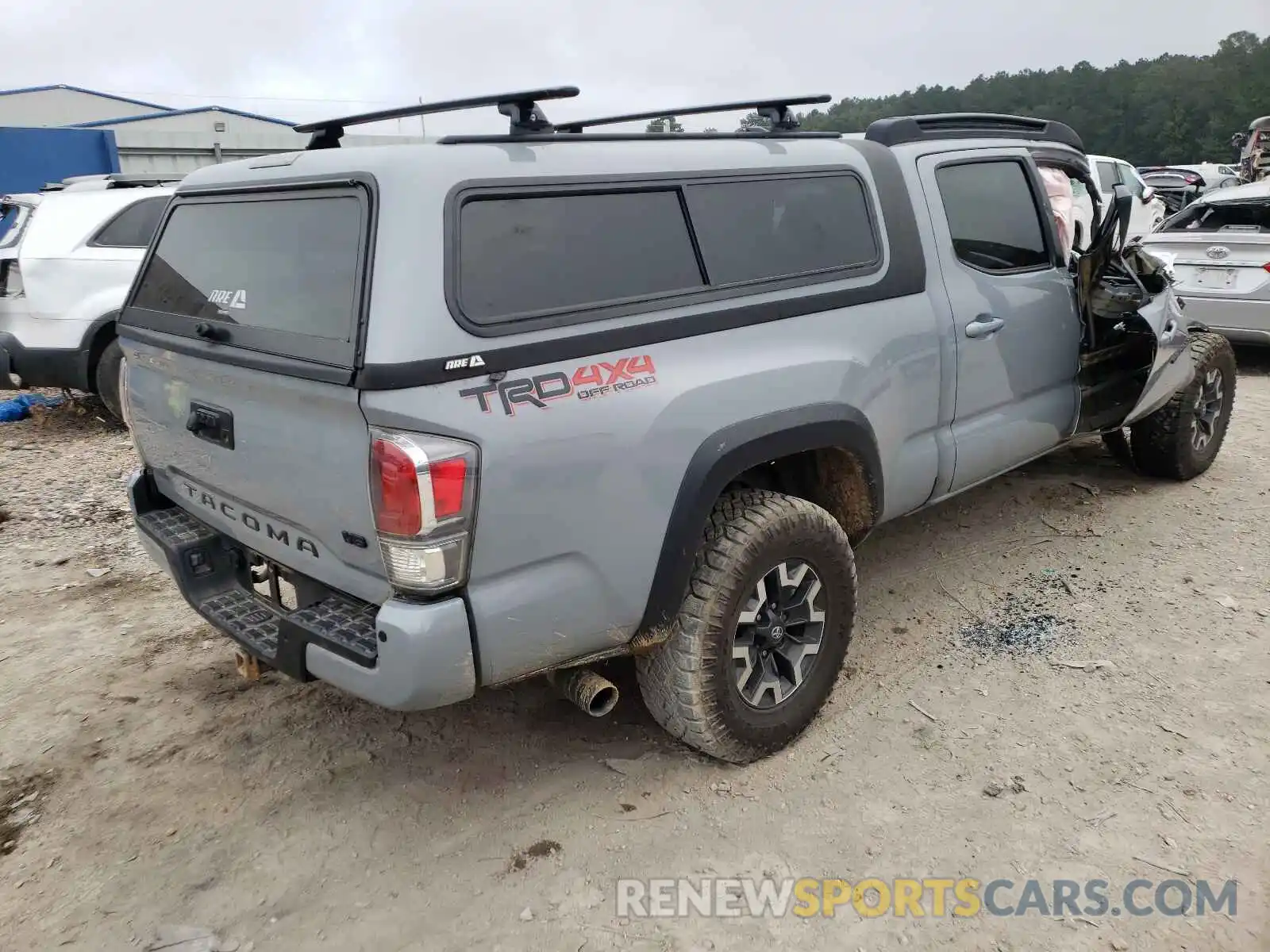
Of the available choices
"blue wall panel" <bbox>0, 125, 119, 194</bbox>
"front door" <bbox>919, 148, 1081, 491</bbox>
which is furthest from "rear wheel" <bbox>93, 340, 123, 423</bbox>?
"blue wall panel" <bbox>0, 125, 119, 194</bbox>

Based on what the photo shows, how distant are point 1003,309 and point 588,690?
2362 millimetres

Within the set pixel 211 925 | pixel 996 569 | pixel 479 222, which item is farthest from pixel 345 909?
pixel 996 569

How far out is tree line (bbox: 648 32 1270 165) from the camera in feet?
142

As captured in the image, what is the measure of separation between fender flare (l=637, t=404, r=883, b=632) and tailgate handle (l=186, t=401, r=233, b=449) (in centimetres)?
131

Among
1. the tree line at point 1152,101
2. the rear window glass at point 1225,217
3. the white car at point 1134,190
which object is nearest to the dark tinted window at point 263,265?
the rear window glass at point 1225,217

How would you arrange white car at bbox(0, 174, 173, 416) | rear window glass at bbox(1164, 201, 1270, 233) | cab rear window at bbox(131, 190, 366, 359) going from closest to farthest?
cab rear window at bbox(131, 190, 366, 359)
white car at bbox(0, 174, 173, 416)
rear window glass at bbox(1164, 201, 1270, 233)

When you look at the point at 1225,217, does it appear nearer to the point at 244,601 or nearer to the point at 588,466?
the point at 588,466

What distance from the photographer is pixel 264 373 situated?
8.14 ft

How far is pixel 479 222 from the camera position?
2354mm

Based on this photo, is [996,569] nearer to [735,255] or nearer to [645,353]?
[735,255]

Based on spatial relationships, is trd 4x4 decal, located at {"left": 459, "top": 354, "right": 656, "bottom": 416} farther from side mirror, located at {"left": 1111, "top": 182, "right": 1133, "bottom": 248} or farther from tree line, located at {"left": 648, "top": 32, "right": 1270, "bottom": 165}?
tree line, located at {"left": 648, "top": 32, "right": 1270, "bottom": 165}

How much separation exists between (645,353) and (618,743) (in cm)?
142

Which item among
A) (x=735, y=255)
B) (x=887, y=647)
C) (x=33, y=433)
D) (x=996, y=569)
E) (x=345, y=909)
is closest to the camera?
(x=345, y=909)

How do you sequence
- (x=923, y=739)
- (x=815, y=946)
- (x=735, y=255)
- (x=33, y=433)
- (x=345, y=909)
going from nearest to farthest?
(x=815, y=946) → (x=345, y=909) → (x=735, y=255) → (x=923, y=739) → (x=33, y=433)
